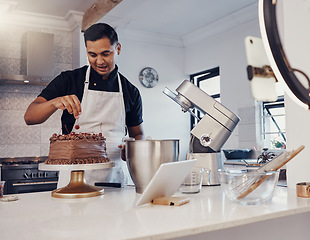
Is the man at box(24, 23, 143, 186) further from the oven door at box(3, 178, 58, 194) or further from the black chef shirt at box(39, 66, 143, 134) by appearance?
the oven door at box(3, 178, 58, 194)

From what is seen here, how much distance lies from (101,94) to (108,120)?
6.2 inches

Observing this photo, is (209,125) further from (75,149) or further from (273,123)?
(273,123)

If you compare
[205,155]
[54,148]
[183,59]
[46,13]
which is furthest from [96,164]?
[183,59]

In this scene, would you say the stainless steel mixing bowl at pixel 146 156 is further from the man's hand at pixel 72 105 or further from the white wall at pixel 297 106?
the white wall at pixel 297 106

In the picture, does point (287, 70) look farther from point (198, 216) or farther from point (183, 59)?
point (183, 59)

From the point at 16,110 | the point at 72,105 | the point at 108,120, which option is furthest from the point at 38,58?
the point at 72,105

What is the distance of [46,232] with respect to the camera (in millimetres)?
787

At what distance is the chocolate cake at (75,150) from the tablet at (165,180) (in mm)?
363

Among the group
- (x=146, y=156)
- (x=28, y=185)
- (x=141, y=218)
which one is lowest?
(x=28, y=185)

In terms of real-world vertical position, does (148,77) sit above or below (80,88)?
above

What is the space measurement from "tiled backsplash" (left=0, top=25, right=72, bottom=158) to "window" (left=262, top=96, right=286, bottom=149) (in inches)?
104

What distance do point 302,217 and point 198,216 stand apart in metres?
0.59

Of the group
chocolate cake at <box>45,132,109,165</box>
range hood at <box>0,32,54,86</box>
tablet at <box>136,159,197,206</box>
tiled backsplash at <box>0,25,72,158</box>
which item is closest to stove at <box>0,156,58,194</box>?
tiled backsplash at <box>0,25,72,158</box>

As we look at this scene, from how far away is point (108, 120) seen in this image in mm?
1946
